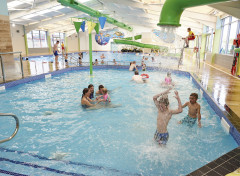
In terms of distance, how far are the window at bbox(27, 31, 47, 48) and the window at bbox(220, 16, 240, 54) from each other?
21753mm

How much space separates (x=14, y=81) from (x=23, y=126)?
12.0ft

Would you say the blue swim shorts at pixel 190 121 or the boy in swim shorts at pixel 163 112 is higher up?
the boy in swim shorts at pixel 163 112

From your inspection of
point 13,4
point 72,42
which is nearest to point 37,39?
point 72,42

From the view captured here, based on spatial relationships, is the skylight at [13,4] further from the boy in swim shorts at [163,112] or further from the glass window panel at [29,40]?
the boy in swim shorts at [163,112]

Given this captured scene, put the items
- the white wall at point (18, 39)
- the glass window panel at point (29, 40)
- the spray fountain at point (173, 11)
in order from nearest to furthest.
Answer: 1. the spray fountain at point (173, 11)
2. the white wall at point (18, 39)
3. the glass window panel at point (29, 40)

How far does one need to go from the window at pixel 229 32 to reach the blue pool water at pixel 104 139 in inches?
288

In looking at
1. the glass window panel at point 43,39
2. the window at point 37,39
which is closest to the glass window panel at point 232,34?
the window at point 37,39

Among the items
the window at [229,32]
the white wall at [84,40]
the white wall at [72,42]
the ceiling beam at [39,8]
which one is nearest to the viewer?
the window at [229,32]

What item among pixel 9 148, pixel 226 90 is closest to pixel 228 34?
pixel 226 90

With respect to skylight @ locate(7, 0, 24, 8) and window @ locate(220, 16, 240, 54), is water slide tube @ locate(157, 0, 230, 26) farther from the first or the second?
skylight @ locate(7, 0, 24, 8)

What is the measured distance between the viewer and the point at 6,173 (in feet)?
7.57

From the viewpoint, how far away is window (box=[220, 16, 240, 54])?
34.8 feet

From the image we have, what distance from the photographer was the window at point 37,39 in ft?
76.0

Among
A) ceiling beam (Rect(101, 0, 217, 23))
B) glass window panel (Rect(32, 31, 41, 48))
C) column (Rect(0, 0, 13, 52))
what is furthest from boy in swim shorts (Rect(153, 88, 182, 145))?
glass window panel (Rect(32, 31, 41, 48))
